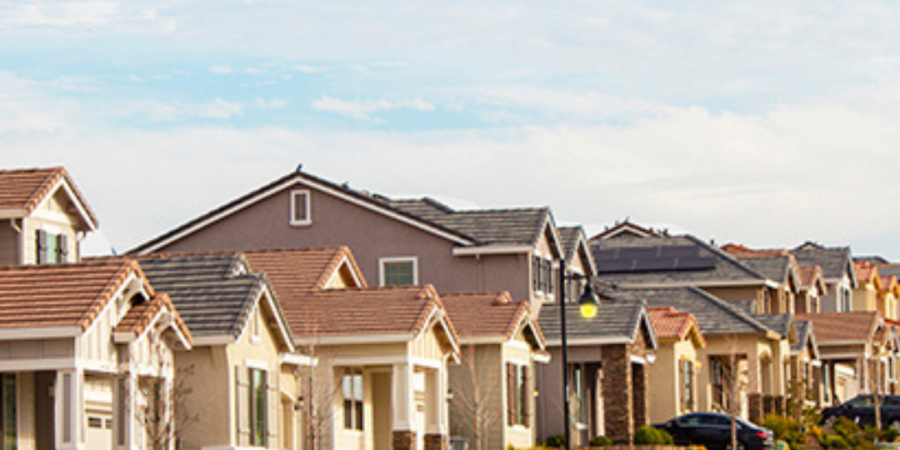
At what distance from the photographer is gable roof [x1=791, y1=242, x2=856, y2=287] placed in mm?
87812

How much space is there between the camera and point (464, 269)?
51.0 metres

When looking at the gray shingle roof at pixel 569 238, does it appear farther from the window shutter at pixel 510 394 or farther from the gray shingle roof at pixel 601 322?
the window shutter at pixel 510 394

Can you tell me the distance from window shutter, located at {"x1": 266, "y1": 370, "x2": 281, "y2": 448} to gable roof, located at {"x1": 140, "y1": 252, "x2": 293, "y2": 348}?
35.8 inches

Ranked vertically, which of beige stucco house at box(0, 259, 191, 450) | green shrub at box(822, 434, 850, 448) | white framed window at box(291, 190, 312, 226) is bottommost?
green shrub at box(822, 434, 850, 448)

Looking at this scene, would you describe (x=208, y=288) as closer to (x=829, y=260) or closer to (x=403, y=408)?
(x=403, y=408)

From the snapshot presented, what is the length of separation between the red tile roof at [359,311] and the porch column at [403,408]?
1036mm

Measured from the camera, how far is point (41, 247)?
1400 inches

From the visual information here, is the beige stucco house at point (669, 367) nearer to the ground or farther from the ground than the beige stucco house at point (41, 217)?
nearer to the ground

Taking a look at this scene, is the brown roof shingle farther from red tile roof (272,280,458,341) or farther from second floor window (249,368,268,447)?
second floor window (249,368,268,447)

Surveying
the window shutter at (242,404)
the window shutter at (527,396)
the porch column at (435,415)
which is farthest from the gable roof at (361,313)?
the window shutter at (527,396)

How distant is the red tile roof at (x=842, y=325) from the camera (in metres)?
73.8

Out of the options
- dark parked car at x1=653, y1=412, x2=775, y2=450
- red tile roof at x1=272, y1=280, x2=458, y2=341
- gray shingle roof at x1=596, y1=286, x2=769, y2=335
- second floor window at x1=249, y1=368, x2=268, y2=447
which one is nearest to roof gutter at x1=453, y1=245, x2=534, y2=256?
dark parked car at x1=653, y1=412, x2=775, y2=450

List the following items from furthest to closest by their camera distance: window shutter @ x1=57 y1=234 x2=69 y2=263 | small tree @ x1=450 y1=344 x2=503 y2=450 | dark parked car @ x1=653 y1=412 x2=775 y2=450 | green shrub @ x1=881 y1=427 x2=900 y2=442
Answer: green shrub @ x1=881 y1=427 x2=900 y2=442 < dark parked car @ x1=653 y1=412 x2=775 y2=450 < small tree @ x1=450 y1=344 x2=503 y2=450 < window shutter @ x1=57 y1=234 x2=69 y2=263

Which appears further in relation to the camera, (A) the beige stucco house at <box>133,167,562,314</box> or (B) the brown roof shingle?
(A) the beige stucco house at <box>133,167,562,314</box>
